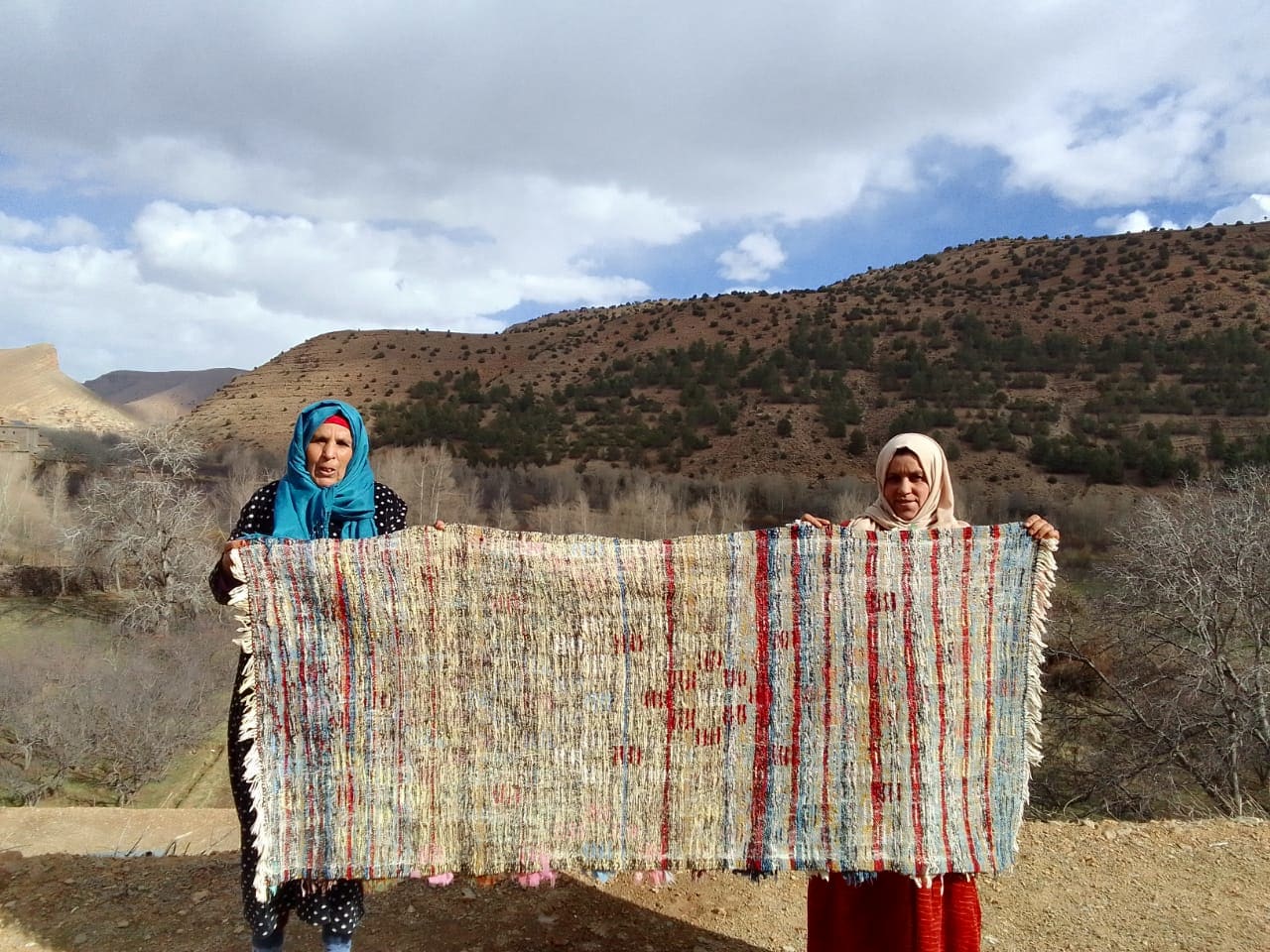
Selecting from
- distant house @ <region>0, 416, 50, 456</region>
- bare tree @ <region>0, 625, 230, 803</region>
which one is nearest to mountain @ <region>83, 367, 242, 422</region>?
distant house @ <region>0, 416, 50, 456</region>

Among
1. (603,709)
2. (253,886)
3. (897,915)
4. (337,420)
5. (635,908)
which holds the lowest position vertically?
(635,908)

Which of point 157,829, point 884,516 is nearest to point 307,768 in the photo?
point 884,516

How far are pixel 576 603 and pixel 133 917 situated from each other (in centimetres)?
291

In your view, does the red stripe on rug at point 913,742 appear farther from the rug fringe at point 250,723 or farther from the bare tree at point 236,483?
the bare tree at point 236,483

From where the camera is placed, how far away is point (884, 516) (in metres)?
2.67

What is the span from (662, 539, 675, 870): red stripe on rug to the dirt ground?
133 cm

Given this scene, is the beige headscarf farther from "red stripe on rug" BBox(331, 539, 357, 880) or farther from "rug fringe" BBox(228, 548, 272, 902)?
"rug fringe" BBox(228, 548, 272, 902)

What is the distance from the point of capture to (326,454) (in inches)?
99.0

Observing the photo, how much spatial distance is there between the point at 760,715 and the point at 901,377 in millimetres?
35762

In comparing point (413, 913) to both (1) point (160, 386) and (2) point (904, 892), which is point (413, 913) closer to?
(2) point (904, 892)

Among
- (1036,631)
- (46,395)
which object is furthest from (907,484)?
(46,395)

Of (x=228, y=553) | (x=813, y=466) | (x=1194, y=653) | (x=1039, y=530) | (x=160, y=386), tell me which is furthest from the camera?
(x=160, y=386)

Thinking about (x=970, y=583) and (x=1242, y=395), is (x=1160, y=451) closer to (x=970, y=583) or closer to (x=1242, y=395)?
(x=1242, y=395)

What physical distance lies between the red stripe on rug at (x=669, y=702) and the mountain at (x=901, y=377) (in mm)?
27959
